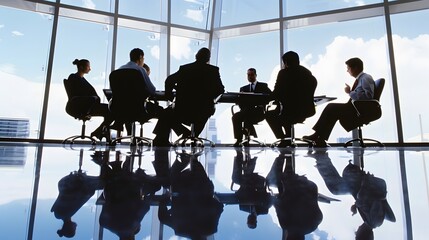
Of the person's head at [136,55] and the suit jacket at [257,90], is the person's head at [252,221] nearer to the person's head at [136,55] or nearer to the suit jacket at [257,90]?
the person's head at [136,55]

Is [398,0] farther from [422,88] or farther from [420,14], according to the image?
[422,88]

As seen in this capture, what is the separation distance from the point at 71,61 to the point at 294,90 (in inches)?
188

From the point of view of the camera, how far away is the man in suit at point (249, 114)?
4.13 metres

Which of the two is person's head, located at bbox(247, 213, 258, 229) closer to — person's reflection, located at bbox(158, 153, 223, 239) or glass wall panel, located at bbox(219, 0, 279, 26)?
person's reflection, located at bbox(158, 153, 223, 239)

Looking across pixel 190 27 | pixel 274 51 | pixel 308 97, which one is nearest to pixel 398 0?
pixel 274 51

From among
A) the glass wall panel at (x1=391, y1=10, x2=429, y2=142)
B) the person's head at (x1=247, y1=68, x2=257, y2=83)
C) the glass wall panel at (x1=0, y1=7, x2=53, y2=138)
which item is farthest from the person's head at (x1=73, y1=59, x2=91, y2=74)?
the glass wall panel at (x1=391, y1=10, x2=429, y2=142)

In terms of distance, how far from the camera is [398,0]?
17.9 feet

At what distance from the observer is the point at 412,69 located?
535 centimetres

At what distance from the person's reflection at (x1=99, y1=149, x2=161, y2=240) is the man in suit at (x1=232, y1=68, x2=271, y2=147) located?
344cm

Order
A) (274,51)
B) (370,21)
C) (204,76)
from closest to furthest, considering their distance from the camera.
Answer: (204,76), (370,21), (274,51)

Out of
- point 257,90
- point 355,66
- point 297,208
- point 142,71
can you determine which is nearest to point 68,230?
point 297,208

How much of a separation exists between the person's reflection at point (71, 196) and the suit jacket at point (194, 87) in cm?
230

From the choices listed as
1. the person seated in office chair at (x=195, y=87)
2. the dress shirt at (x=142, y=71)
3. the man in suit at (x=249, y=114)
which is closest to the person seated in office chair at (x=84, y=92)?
the dress shirt at (x=142, y=71)

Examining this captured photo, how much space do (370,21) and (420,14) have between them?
2.95ft
